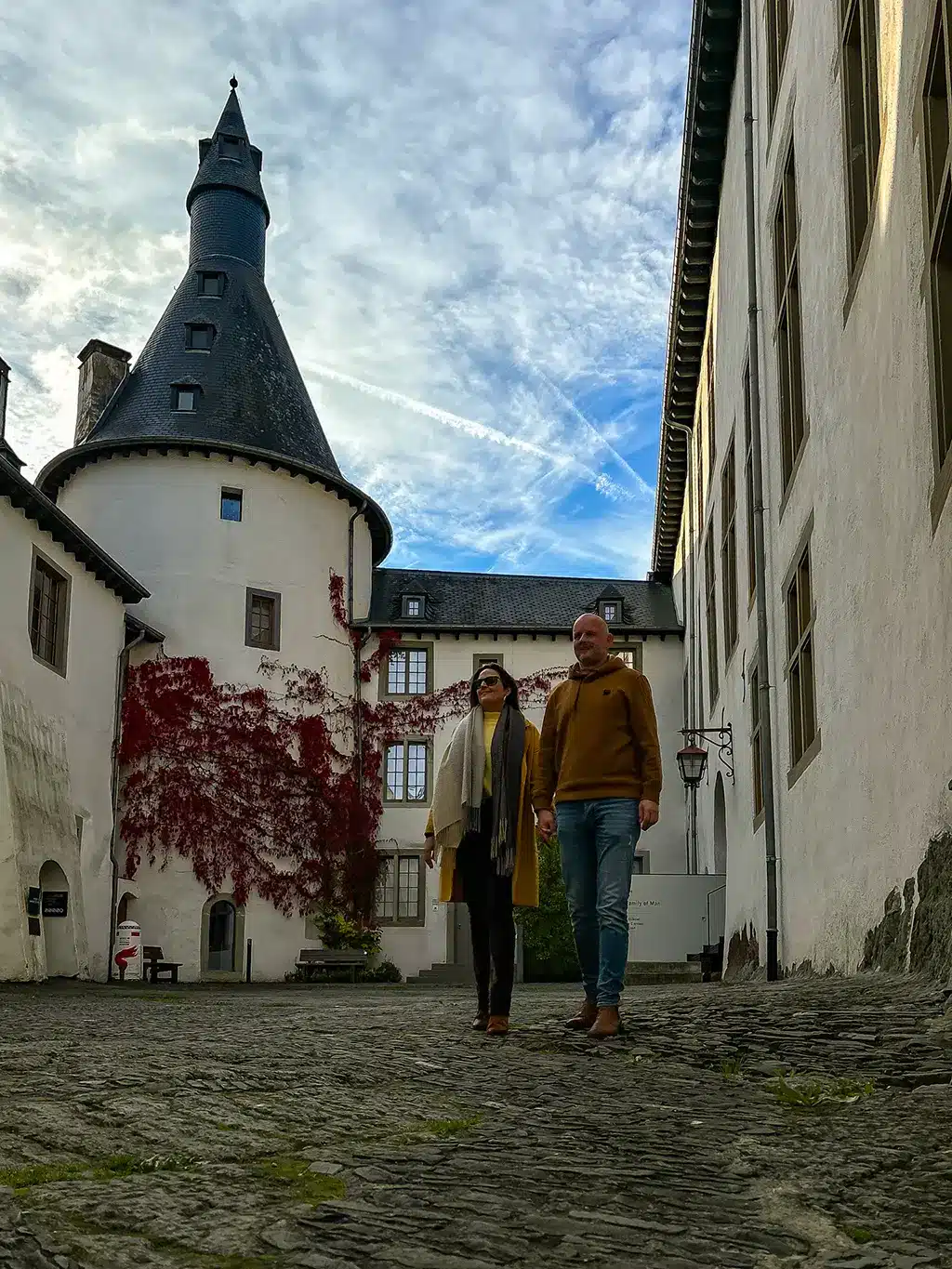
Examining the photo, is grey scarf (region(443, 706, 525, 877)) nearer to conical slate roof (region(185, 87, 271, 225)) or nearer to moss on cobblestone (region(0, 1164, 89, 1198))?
moss on cobblestone (region(0, 1164, 89, 1198))

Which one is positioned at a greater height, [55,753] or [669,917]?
[55,753]

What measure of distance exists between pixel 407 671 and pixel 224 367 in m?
8.70

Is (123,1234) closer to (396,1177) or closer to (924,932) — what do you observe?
(396,1177)

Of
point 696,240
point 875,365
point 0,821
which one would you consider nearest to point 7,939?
point 0,821

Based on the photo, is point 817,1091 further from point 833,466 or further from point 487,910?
point 833,466

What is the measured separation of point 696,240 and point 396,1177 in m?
20.7

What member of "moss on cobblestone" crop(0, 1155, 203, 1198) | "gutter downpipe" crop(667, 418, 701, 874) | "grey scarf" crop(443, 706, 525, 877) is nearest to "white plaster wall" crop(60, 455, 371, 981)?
"gutter downpipe" crop(667, 418, 701, 874)

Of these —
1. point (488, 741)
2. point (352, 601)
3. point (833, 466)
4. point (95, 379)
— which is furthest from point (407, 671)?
point (488, 741)

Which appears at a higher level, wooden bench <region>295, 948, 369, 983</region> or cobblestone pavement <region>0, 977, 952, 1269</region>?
cobblestone pavement <region>0, 977, 952, 1269</region>

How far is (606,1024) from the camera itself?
274 inches

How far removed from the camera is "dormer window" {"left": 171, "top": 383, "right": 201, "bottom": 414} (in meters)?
34.5

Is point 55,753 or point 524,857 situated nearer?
point 524,857

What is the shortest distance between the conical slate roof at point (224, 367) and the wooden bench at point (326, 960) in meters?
11.1

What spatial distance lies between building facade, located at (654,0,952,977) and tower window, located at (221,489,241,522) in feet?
51.2
